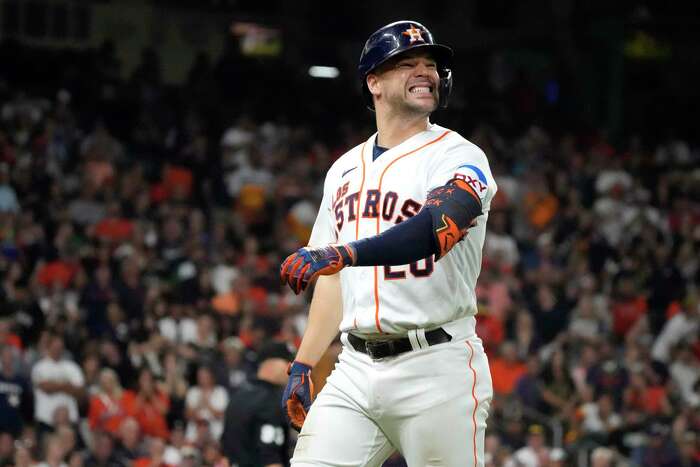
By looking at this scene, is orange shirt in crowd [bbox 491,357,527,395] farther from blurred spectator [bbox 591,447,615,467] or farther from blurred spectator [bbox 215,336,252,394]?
blurred spectator [bbox 215,336,252,394]

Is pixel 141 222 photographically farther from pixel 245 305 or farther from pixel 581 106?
pixel 581 106

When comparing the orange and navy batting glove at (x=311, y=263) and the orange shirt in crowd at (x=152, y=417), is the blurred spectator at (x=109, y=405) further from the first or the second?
the orange and navy batting glove at (x=311, y=263)

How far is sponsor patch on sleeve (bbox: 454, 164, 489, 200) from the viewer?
12.6 ft

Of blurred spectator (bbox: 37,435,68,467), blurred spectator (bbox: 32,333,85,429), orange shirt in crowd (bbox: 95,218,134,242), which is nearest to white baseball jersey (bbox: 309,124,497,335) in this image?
blurred spectator (bbox: 37,435,68,467)

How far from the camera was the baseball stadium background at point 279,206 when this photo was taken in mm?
10812

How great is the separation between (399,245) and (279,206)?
10766 mm

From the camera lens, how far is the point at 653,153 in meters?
17.6

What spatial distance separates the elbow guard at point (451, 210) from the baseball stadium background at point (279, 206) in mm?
2684

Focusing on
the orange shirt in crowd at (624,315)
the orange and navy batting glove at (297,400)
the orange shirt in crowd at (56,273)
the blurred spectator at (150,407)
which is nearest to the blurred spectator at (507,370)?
the orange shirt in crowd at (624,315)

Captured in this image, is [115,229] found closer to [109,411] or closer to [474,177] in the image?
[109,411]

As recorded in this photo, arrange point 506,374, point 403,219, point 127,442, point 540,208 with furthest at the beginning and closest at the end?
point 540,208 → point 506,374 → point 127,442 → point 403,219

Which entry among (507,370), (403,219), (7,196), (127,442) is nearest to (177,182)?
(7,196)

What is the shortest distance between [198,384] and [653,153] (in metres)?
9.11

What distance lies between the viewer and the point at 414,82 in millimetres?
4133
